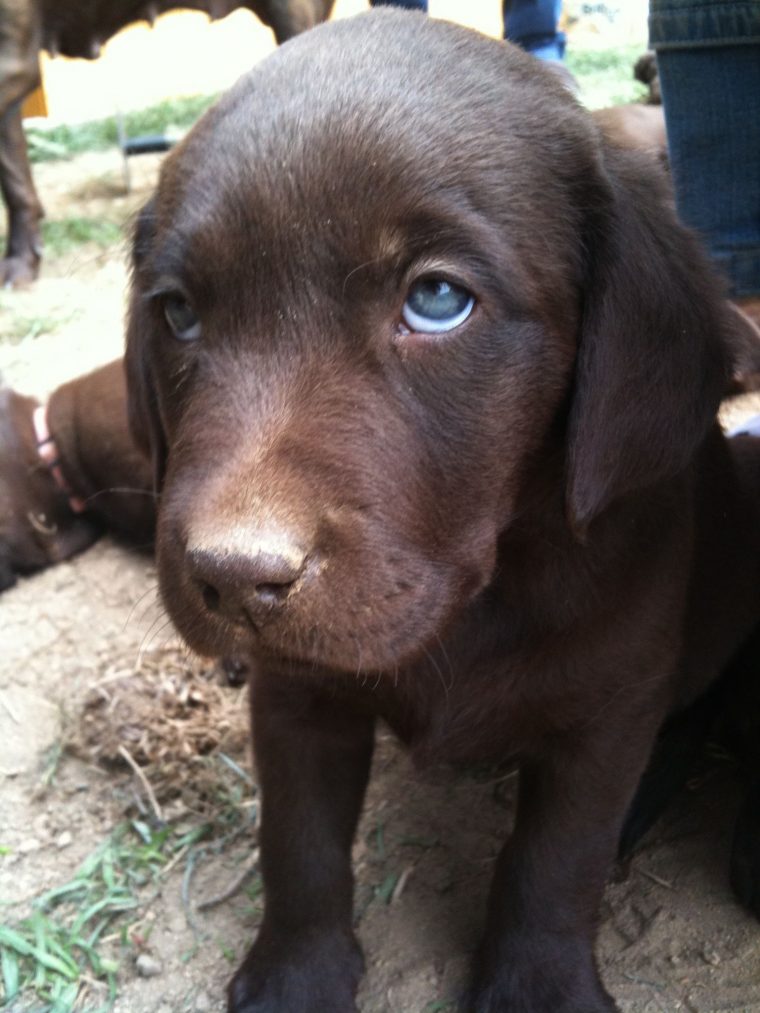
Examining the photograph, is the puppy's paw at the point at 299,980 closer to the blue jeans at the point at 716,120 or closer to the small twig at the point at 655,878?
the small twig at the point at 655,878

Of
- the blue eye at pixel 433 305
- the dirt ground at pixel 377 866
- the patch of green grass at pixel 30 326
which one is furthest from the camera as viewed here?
the patch of green grass at pixel 30 326

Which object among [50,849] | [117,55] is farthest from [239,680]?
[117,55]

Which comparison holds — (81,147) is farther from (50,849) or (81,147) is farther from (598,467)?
(598,467)

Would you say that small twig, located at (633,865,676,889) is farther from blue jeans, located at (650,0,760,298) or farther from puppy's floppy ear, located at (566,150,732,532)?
blue jeans, located at (650,0,760,298)

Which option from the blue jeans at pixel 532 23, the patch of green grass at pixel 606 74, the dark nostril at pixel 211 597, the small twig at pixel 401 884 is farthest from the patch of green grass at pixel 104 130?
the dark nostril at pixel 211 597

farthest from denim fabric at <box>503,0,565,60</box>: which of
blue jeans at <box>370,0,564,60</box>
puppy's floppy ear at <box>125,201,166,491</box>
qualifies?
puppy's floppy ear at <box>125,201,166,491</box>

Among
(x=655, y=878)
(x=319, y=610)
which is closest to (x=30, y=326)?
(x=655, y=878)
